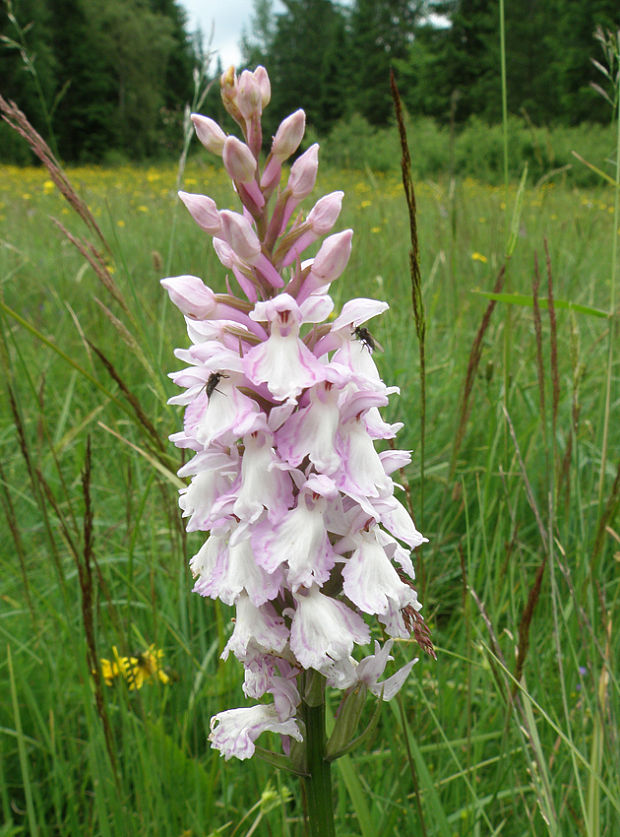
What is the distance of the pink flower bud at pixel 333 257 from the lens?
95 centimetres

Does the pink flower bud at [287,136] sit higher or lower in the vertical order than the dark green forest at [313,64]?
lower

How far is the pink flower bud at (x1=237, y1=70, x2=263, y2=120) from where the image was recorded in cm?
99

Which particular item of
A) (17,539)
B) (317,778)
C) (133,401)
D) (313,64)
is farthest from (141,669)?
(313,64)

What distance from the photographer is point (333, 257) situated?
959 millimetres

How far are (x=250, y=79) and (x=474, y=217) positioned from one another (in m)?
6.00

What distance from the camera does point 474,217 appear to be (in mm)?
6543

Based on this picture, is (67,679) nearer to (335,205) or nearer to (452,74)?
(335,205)

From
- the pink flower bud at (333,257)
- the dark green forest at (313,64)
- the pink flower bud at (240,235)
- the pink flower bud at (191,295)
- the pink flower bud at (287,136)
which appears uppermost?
the dark green forest at (313,64)

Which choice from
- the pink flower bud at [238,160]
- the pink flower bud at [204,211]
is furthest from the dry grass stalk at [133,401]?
the pink flower bud at [238,160]

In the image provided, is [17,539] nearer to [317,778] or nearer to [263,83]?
[317,778]

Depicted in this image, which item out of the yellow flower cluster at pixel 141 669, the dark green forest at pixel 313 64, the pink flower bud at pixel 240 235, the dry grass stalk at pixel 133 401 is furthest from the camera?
the dark green forest at pixel 313 64

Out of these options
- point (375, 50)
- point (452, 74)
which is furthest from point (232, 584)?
point (375, 50)

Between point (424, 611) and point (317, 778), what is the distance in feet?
2.33

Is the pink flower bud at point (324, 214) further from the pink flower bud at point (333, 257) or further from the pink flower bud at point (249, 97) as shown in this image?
the pink flower bud at point (249, 97)
